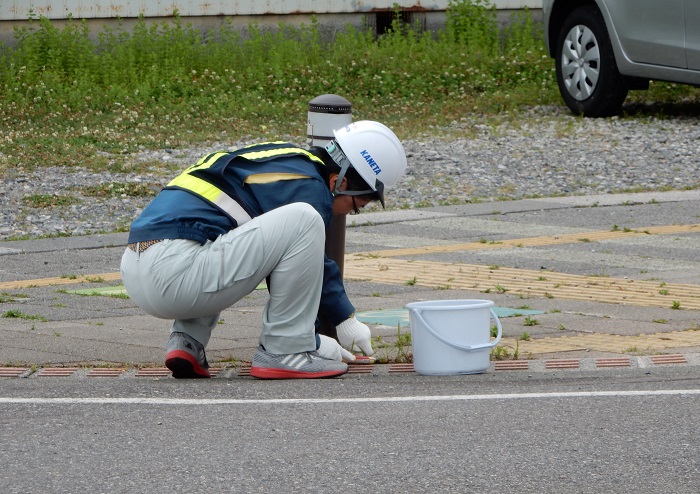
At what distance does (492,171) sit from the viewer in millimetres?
12648

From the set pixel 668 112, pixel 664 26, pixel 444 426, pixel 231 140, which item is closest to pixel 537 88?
pixel 668 112

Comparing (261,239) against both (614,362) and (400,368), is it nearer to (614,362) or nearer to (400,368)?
(400,368)

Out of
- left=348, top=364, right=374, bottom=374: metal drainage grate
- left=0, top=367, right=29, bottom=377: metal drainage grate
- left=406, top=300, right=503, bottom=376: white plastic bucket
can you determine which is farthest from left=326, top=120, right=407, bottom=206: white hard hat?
left=0, top=367, right=29, bottom=377: metal drainage grate

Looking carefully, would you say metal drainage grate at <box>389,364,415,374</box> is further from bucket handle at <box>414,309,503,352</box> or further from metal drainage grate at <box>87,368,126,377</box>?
metal drainage grate at <box>87,368,126,377</box>

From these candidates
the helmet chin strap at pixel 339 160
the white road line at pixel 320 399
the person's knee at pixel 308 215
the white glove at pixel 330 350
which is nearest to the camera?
the white road line at pixel 320 399

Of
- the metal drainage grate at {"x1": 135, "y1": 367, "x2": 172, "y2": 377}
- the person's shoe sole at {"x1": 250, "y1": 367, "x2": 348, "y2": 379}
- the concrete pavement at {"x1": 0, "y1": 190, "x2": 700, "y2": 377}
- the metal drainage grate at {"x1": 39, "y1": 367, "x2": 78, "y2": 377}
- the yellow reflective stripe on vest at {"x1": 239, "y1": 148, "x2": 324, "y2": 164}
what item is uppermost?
the yellow reflective stripe on vest at {"x1": 239, "y1": 148, "x2": 324, "y2": 164}

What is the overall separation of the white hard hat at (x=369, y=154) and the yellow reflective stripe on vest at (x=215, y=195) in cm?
42

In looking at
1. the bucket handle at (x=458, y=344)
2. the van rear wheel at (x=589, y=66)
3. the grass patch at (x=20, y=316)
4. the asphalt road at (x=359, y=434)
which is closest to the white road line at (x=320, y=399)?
the asphalt road at (x=359, y=434)

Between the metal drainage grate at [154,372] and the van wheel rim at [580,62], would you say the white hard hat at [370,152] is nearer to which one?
the metal drainage grate at [154,372]

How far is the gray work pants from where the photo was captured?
5562 mm

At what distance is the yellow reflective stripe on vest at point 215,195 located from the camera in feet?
18.7

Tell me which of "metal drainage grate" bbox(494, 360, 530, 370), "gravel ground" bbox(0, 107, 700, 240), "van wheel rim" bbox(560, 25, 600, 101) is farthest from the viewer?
"van wheel rim" bbox(560, 25, 600, 101)

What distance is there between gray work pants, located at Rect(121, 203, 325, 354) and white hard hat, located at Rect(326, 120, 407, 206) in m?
0.31

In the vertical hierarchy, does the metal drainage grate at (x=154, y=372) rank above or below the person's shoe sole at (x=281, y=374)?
below
